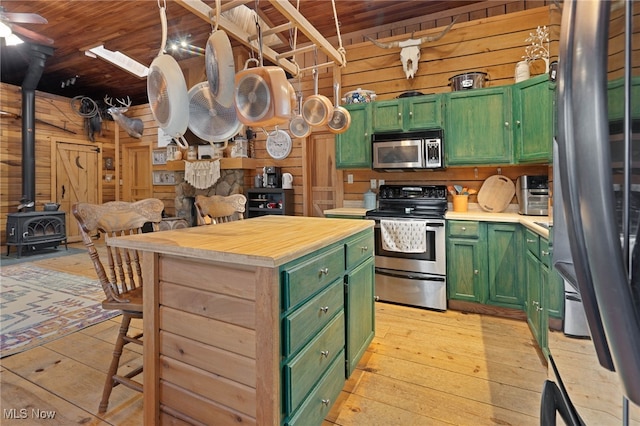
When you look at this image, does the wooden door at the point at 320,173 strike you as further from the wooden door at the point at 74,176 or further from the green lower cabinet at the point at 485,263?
the wooden door at the point at 74,176

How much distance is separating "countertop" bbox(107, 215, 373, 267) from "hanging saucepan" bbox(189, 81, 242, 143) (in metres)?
0.55

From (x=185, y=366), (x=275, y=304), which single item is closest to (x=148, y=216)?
(x=185, y=366)

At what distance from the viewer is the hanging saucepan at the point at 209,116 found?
1.78 meters

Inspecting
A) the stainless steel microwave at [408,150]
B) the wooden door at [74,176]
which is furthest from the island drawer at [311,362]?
the wooden door at [74,176]

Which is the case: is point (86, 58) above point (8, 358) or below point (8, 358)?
above

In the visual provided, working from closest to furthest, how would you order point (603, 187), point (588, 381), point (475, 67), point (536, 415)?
point (603, 187) → point (588, 381) → point (536, 415) → point (475, 67)

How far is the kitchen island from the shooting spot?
4.03 ft

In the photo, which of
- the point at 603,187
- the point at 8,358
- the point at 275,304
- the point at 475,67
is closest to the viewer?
the point at 603,187

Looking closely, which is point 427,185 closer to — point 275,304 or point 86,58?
point 275,304

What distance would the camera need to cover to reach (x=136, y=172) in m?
7.64

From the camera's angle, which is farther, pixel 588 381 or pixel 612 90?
pixel 588 381

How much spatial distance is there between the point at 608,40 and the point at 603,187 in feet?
0.45

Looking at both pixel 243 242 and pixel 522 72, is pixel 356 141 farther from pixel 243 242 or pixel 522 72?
pixel 243 242

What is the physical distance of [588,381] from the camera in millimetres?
415
